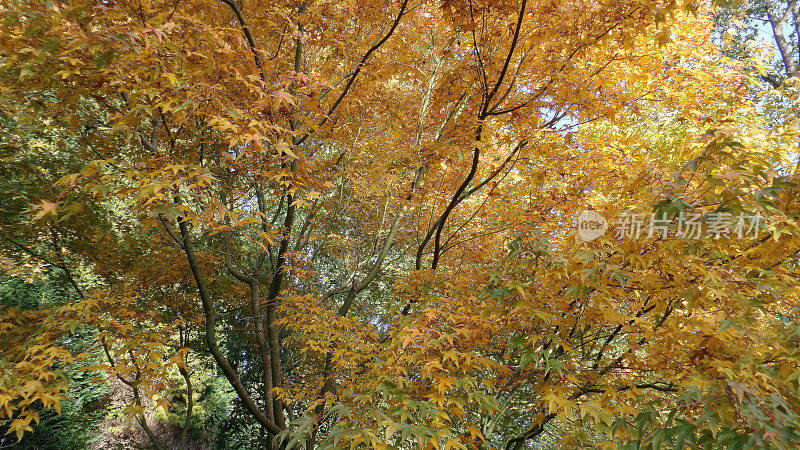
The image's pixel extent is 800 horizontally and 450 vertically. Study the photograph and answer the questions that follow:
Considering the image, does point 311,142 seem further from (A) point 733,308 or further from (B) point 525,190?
(A) point 733,308

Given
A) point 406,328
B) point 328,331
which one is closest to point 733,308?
point 406,328

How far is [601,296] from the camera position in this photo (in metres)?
2.34

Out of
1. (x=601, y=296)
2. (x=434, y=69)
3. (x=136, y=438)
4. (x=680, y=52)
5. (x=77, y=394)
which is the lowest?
(x=136, y=438)

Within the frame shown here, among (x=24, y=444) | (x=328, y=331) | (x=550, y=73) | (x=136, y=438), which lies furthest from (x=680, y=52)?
(x=136, y=438)

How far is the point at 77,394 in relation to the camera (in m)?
9.65

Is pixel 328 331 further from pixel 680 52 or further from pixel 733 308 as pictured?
pixel 680 52

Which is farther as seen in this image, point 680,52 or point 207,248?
point 207,248

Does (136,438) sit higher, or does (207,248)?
(207,248)

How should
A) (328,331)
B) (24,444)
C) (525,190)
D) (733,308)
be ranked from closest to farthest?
1. (733,308)
2. (328,331)
3. (525,190)
4. (24,444)

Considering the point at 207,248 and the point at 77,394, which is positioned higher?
the point at 207,248

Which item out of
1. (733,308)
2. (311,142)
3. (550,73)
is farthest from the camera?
(311,142)

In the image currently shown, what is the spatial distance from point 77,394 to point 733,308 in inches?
511

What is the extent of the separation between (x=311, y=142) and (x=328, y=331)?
3278 millimetres

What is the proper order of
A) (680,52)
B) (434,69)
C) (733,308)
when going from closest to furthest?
(733,308) < (680,52) < (434,69)
